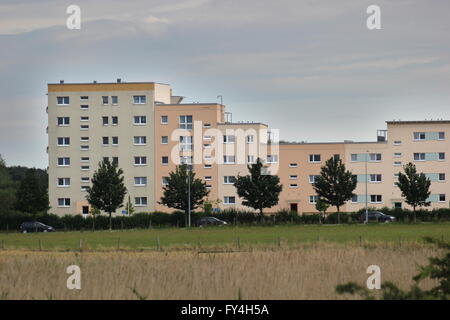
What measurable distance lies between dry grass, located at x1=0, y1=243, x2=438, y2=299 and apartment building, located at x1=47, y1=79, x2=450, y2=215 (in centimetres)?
7367

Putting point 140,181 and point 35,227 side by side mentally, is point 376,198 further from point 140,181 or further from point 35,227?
point 35,227

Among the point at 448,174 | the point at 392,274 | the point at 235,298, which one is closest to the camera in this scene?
the point at 235,298

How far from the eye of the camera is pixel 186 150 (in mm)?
116688

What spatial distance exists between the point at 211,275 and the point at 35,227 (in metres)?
67.0

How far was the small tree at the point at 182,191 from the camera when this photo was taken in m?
99.6

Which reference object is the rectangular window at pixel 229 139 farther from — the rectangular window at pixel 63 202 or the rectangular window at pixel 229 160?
the rectangular window at pixel 63 202

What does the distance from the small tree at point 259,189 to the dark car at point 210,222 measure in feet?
12.6

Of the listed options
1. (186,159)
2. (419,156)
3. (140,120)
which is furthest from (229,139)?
(419,156)

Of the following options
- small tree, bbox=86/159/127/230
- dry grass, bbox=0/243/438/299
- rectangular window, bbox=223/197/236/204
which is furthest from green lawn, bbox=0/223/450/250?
rectangular window, bbox=223/197/236/204
